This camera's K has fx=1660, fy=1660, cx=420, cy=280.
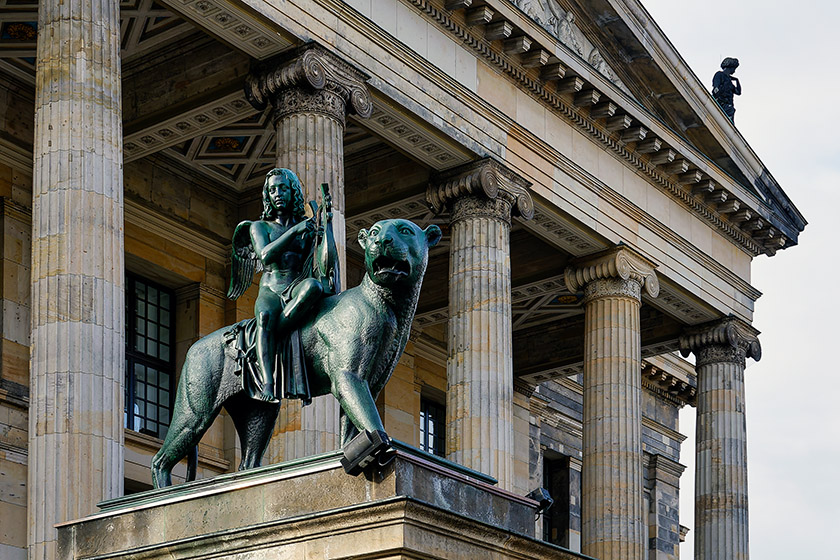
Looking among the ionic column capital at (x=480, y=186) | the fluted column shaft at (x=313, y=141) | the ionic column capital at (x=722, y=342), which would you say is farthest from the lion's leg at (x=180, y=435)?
the ionic column capital at (x=722, y=342)

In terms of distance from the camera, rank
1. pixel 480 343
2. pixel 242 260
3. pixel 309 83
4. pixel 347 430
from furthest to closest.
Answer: pixel 480 343
pixel 309 83
pixel 242 260
pixel 347 430

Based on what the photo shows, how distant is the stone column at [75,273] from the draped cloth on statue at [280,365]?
6.83m

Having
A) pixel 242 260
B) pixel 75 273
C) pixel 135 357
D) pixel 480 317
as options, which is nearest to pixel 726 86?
pixel 480 317

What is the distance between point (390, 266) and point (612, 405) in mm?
20713

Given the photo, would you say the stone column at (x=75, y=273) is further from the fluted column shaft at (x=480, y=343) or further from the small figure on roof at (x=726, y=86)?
the small figure on roof at (x=726, y=86)

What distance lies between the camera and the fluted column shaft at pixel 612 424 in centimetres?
3120

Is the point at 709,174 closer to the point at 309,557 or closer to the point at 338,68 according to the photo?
the point at 338,68

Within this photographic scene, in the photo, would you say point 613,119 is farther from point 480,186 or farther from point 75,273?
point 75,273

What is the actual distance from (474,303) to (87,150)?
374 inches

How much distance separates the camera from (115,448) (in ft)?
62.0

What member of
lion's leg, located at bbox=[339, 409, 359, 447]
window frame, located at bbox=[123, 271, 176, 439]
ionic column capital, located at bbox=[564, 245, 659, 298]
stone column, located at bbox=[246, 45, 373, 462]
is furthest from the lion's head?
ionic column capital, located at bbox=[564, 245, 659, 298]

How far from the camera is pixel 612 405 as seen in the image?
104 feet

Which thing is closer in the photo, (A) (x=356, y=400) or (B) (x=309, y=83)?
(A) (x=356, y=400)

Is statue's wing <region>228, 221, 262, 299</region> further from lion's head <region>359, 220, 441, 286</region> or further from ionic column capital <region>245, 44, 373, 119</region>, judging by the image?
ionic column capital <region>245, 44, 373, 119</region>
